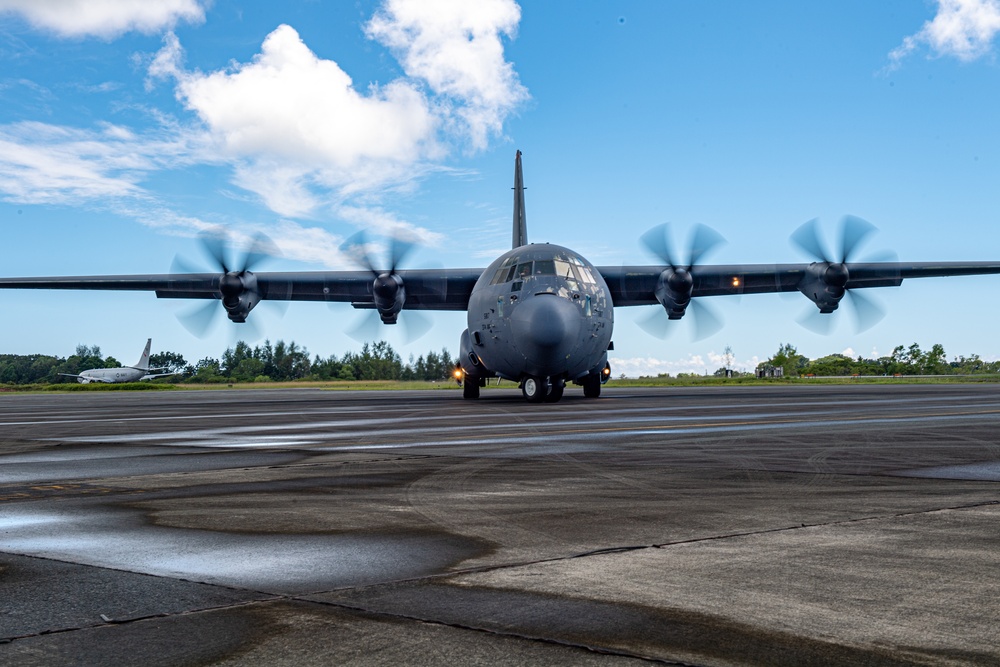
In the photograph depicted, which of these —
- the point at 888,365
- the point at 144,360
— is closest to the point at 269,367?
the point at 144,360

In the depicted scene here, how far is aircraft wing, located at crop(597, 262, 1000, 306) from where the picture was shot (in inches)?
1371

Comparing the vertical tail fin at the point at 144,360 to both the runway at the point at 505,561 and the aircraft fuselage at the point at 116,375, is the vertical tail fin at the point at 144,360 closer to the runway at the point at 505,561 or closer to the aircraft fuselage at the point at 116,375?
the aircraft fuselage at the point at 116,375

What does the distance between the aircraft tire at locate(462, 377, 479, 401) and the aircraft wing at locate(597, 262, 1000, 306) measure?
24.2ft

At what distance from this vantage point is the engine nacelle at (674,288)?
1342 inches

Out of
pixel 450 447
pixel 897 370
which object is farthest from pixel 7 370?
pixel 450 447

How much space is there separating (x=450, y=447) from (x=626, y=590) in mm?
7337

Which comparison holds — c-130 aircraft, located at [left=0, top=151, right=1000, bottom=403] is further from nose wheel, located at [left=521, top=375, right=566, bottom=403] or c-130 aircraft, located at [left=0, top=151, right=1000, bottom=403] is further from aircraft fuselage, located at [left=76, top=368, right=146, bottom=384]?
aircraft fuselage, located at [left=76, top=368, right=146, bottom=384]

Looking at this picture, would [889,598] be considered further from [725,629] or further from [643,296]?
[643,296]

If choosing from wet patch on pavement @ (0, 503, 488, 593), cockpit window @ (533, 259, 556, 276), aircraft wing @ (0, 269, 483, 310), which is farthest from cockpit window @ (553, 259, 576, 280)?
wet patch on pavement @ (0, 503, 488, 593)

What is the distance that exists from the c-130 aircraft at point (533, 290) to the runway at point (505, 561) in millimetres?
16477

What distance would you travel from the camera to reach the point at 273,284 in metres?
34.5

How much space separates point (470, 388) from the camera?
108 ft

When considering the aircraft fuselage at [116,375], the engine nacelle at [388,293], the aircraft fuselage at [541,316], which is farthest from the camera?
the aircraft fuselage at [116,375]

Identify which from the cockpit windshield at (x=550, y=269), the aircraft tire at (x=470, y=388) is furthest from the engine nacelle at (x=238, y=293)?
the cockpit windshield at (x=550, y=269)
